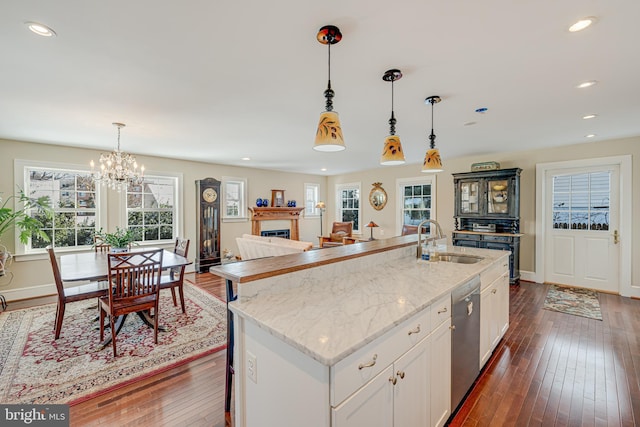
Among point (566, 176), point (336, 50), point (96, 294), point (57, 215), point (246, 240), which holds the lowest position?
point (96, 294)

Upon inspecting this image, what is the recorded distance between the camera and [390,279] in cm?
191

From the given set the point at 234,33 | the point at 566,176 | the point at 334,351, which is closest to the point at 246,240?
the point at 234,33

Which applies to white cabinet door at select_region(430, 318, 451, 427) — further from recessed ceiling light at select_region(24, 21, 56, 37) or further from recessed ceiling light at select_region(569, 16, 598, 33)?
recessed ceiling light at select_region(24, 21, 56, 37)

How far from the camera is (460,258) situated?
2811 mm

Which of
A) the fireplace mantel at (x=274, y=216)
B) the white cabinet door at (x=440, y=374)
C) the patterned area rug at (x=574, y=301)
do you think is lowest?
the patterned area rug at (x=574, y=301)

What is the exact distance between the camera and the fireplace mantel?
6.73 m

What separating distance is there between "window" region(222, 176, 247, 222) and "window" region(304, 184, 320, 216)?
2068 mm

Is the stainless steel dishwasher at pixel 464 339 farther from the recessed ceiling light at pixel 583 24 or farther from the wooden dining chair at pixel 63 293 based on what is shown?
the wooden dining chair at pixel 63 293

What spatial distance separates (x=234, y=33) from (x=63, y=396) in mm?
2806

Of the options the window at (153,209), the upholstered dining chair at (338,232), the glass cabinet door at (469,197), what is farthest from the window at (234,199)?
the glass cabinet door at (469,197)

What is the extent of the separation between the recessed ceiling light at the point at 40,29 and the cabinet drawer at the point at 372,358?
94.5 inches

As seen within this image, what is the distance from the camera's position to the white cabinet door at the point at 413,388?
1.25 metres

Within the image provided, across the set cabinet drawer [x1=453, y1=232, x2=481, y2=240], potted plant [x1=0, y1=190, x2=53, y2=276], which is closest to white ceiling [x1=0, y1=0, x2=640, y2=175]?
potted plant [x1=0, y1=190, x2=53, y2=276]

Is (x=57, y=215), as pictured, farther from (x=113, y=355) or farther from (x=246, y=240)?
(x=113, y=355)
